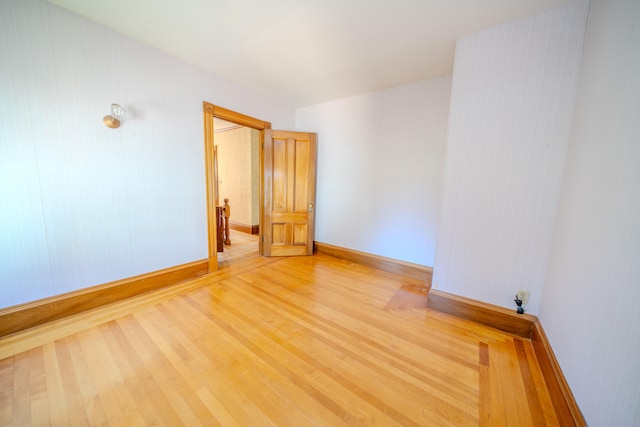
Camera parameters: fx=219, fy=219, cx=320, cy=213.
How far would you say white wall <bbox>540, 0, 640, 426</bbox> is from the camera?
3.19 feet

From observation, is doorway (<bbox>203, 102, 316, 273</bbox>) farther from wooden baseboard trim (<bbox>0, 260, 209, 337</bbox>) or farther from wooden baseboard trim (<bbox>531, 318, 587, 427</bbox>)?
wooden baseboard trim (<bbox>531, 318, 587, 427</bbox>)

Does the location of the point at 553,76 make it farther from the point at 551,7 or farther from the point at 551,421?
the point at 551,421

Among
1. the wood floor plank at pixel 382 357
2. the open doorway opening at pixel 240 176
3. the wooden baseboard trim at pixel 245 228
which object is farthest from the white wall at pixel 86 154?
the wooden baseboard trim at pixel 245 228

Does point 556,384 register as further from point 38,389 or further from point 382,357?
point 38,389

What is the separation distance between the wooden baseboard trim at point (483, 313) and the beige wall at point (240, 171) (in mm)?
4343

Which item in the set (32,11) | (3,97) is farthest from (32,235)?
(32,11)

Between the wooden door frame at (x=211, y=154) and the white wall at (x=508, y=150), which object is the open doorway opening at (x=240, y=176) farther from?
Answer: the white wall at (x=508, y=150)

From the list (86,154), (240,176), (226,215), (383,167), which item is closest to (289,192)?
(226,215)

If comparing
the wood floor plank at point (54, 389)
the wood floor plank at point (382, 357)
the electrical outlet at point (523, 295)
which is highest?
the electrical outlet at point (523, 295)

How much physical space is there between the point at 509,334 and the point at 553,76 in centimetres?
222

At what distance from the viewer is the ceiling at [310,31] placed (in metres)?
1.78

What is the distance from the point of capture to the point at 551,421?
4.07ft

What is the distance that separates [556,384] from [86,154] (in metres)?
4.16

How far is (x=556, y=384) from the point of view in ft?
4.56
